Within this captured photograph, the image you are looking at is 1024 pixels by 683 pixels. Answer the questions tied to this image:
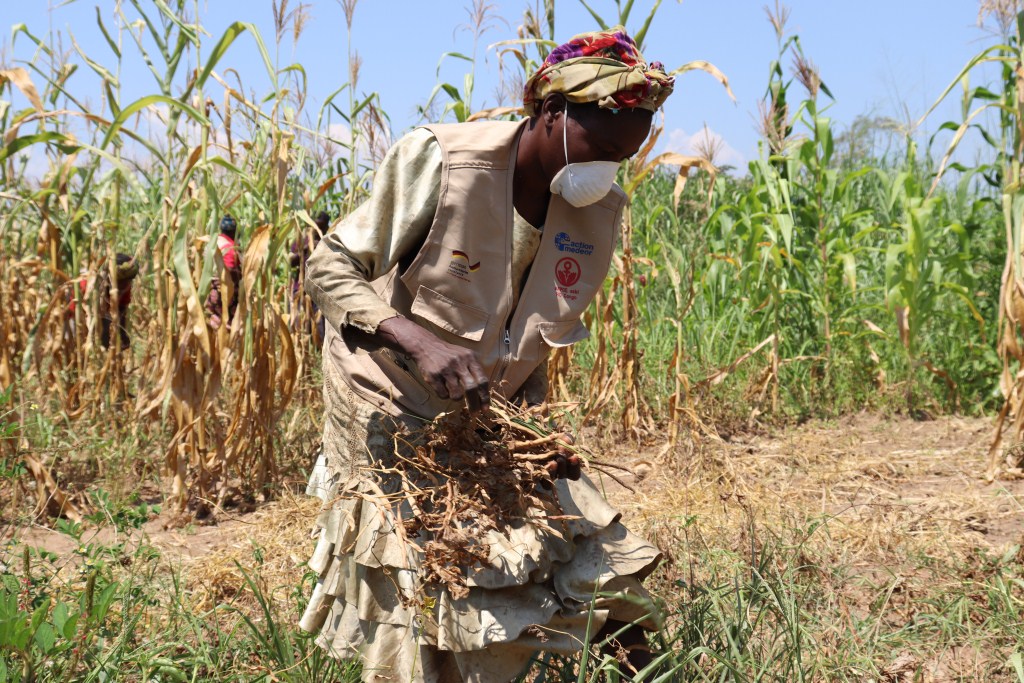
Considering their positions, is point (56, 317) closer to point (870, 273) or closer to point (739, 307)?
point (739, 307)

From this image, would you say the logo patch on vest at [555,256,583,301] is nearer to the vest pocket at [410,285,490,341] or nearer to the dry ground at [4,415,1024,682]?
the vest pocket at [410,285,490,341]

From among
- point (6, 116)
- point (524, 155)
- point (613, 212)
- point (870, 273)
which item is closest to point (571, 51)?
point (524, 155)

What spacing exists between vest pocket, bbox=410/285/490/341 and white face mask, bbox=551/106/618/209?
31 cm

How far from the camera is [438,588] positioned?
1.88 metres

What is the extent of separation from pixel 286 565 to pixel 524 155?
204 cm

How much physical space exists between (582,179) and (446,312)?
398mm

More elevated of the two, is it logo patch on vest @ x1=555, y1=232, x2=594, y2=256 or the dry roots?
logo patch on vest @ x1=555, y1=232, x2=594, y2=256

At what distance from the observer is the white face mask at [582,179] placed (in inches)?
77.0

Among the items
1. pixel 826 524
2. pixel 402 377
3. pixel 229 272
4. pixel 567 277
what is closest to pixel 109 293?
pixel 229 272

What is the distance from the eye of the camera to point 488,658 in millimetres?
1918

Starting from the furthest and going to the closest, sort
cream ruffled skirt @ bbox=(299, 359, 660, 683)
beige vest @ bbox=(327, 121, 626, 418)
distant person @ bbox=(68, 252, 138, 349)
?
distant person @ bbox=(68, 252, 138, 349) → beige vest @ bbox=(327, 121, 626, 418) → cream ruffled skirt @ bbox=(299, 359, 660, 683)

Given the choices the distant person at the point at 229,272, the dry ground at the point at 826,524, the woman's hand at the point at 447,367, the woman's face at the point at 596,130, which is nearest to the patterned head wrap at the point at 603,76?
the woman's face at the point at 596,130

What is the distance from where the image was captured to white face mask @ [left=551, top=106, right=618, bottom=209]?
1.96 m

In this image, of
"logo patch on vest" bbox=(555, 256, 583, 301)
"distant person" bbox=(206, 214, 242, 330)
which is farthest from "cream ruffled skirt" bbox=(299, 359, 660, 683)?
"distant person" bbox=(206, 214, 242, 330)
